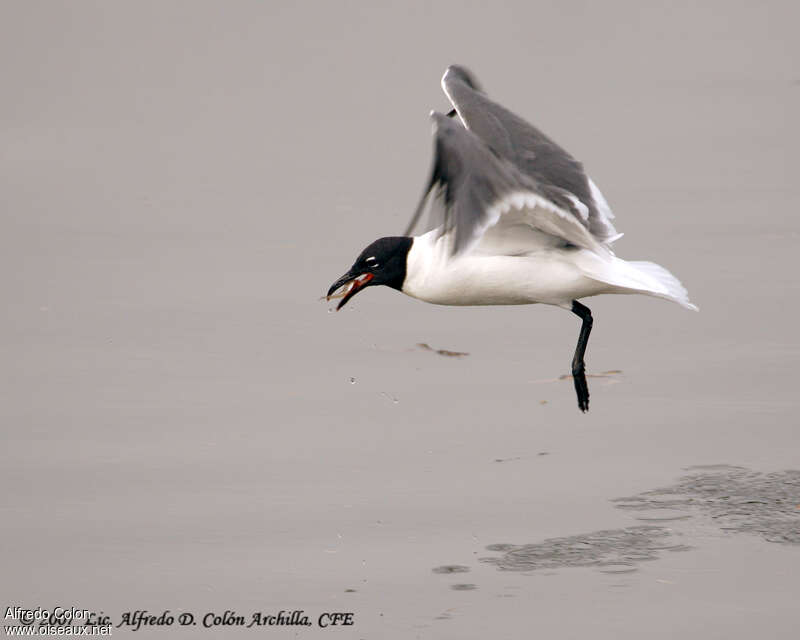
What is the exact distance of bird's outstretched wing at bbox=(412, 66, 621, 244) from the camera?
7.93 metres

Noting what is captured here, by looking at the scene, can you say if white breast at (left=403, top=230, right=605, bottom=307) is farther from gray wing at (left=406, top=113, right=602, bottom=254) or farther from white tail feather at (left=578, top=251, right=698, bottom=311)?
gray wing at (left=406, top=113, right=602, bottom=254)

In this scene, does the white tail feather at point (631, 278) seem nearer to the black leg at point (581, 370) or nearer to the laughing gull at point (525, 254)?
the laughing gull at point (525, 254)

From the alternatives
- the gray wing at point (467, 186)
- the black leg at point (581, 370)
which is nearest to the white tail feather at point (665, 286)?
the black leg at point (581, 370)

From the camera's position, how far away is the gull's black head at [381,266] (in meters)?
7.89

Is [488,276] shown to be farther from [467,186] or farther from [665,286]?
[467,186]

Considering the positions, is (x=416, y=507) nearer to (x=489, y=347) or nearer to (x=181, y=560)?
(x=181, y=560)

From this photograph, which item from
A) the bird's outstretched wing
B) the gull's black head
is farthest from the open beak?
the bird's outstretched wing

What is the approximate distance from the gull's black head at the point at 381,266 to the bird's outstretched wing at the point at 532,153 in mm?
605

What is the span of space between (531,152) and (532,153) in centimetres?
1

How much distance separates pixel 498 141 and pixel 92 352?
9.02 feet

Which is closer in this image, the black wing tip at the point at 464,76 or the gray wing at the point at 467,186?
the gray wing at the point at 467,186

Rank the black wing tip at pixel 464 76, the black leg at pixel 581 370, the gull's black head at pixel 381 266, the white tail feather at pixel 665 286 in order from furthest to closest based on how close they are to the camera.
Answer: the black wing tip at pixel 464 76 → the black leg at pixel 581 370 → the gull's black head at pixel 381 266 → the white tail feather at pixel 665 286

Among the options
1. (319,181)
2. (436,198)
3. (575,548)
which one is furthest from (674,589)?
(319,181)

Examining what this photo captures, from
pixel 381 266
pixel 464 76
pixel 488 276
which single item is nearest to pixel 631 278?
pixel 488 276
